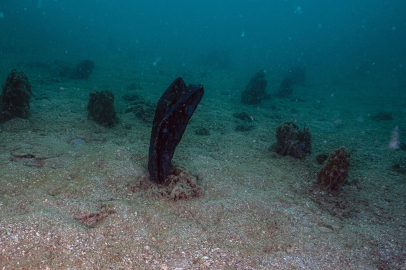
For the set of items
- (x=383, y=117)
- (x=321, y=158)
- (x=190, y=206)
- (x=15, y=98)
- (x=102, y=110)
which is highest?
(x=15, y=98)

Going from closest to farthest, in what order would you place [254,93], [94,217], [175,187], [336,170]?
[94,217] < [175,187] < [336,170] < [254,93]

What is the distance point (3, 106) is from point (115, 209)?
274 inches

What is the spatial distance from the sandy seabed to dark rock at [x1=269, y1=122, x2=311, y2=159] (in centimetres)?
33

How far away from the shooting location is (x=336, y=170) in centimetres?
572

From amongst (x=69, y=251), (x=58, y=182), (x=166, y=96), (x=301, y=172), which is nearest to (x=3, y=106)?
(x=58, y=182)

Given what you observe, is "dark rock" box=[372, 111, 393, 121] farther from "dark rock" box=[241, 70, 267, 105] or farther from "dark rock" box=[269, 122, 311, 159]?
"dark rock" box=[269, 122, 311, 159]

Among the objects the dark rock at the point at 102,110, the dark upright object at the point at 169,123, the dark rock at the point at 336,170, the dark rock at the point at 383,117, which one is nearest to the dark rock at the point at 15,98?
the dark rock at the point at 102,110

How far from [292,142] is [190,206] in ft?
15.2

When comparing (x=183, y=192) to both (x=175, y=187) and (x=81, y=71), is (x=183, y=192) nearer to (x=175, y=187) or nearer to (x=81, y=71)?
(x=175, y=187)

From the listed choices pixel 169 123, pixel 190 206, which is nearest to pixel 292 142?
pixel 190 206

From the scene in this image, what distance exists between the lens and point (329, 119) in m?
14.2

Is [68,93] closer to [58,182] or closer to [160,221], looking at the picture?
[58,182]

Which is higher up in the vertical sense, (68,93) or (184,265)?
(68,93)

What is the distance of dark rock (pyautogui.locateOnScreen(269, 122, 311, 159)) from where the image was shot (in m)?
7.61
